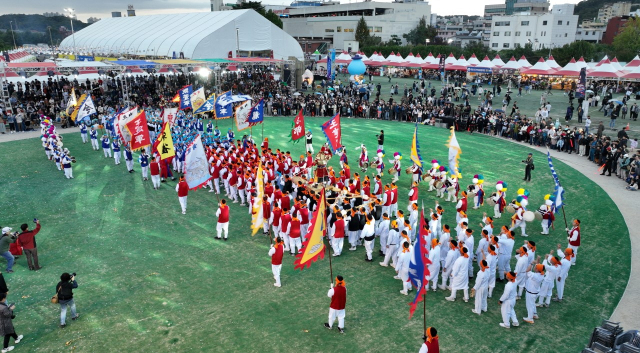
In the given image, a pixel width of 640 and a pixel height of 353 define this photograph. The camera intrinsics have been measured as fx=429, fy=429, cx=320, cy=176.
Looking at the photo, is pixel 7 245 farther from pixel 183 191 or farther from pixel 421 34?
pixel 421 34

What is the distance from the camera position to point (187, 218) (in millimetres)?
14336

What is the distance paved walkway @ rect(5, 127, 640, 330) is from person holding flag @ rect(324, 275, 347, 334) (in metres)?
5.87

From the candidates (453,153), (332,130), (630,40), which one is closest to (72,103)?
(332,130)

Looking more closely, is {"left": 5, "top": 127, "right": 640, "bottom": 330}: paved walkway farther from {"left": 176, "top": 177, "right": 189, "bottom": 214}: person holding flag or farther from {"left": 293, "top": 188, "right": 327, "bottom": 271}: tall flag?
{"left": 176, "top": 177, "right": 189, "bottom": 214}: person holding flag

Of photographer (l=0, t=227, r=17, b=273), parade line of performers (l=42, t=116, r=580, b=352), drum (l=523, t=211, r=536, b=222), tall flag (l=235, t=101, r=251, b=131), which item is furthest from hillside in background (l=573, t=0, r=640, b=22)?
photographer (l=0, t=227, r=17, b=273)

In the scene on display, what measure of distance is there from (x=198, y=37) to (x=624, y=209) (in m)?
40.4

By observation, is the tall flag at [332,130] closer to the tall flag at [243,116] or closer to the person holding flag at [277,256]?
the tall flag at [243,116]

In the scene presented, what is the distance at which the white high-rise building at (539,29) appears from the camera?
280ft

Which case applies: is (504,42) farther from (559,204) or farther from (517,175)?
(559,204)

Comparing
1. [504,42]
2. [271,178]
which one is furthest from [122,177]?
[504,42]

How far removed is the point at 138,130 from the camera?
1609 centimetres

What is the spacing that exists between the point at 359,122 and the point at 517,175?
1461cm

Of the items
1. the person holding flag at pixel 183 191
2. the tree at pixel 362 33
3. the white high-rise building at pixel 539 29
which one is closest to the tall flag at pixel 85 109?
the person holding flag at pixel 183 191

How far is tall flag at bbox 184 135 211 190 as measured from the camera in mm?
13320
